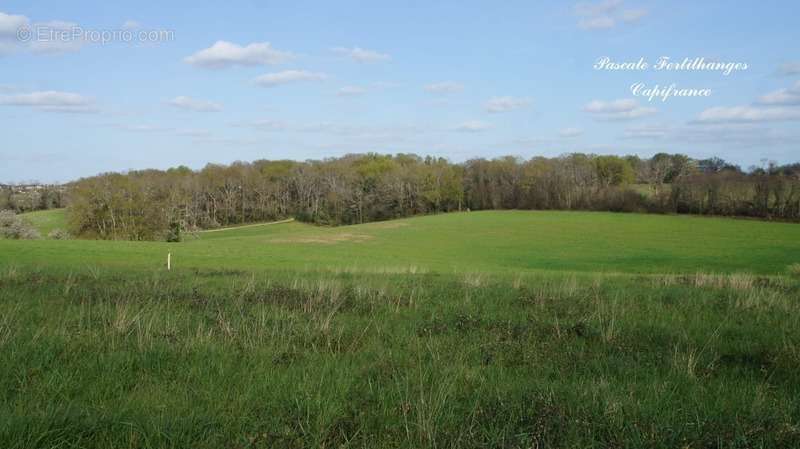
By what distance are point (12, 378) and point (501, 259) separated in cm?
4458

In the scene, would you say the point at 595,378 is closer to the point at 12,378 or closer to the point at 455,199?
the point at 12,378

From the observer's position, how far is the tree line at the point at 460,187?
92500mm

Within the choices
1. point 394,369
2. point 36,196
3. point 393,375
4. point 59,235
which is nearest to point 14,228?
point 59,235

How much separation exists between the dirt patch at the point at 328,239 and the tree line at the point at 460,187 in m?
30.3

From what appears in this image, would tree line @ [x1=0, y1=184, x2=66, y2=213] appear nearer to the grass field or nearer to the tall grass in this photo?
the grass field

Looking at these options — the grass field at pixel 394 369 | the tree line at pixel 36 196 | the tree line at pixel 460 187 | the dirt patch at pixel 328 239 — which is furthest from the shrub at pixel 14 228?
the grass field at pixel 394 369

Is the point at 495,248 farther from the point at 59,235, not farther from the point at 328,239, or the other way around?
the point at 59,235

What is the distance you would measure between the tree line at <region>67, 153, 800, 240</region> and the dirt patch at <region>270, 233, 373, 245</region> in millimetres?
30257

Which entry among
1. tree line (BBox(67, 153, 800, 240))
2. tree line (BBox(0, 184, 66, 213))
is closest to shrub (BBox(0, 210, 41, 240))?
tree line (BBox(67, 153, 800, 240))

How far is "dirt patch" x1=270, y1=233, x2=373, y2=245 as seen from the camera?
63.9 metres

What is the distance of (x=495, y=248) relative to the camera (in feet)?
192

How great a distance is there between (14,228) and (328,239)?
31519mm

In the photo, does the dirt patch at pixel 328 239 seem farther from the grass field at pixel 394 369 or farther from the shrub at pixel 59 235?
the grass field at pixel 394 369

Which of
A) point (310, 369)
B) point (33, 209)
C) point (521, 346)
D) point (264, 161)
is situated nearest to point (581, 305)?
point (521, 346)
